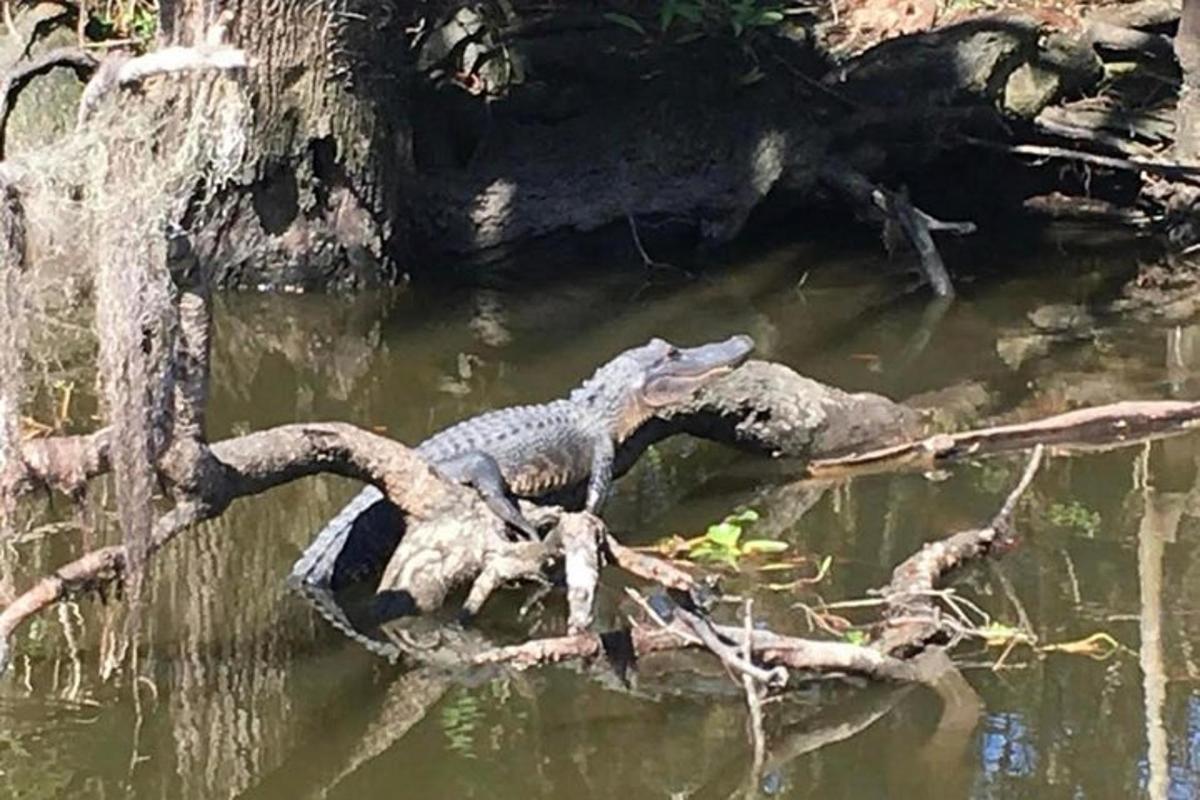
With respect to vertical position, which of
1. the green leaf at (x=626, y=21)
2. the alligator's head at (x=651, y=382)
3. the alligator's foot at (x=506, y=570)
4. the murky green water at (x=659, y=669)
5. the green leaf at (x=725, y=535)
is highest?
the green leaf at (x=626, y=21)

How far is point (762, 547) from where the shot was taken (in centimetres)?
419

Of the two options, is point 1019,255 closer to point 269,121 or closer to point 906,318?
point 906,318

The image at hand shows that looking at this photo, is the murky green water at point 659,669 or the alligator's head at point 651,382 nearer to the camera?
the murky green water at point 659,669

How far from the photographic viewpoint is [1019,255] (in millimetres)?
7684

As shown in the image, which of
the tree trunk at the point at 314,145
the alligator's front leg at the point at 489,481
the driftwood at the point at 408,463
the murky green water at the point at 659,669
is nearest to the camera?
the murky green water at the point at 659,669

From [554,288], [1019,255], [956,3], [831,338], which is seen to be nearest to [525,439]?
[831,338]

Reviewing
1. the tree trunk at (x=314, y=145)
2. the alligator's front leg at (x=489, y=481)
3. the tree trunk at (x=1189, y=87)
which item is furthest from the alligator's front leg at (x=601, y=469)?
the tree trunk at (x=1189, y=87)

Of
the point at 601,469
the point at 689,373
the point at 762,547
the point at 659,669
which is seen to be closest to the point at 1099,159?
the point at 689,373

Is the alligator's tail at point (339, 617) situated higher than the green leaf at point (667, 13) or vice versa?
the green leaf at point (667, 13)

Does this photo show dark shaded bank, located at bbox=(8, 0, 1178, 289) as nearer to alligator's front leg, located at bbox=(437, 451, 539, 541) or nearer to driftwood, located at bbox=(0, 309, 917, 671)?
driftwood, located at bbox=(0, 309, 917, 671)

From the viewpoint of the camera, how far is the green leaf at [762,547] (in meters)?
4.18

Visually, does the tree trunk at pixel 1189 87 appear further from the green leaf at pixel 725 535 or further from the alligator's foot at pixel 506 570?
the alligator's foot at pixel 506 570

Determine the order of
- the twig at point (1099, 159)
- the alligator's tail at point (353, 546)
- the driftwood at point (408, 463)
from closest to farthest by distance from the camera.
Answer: the driftwood at point (408, 463) → the alligator's tail at point (353, 546) → the twig at point (1099, 159)

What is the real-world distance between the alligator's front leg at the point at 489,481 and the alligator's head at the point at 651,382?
0.47 m
